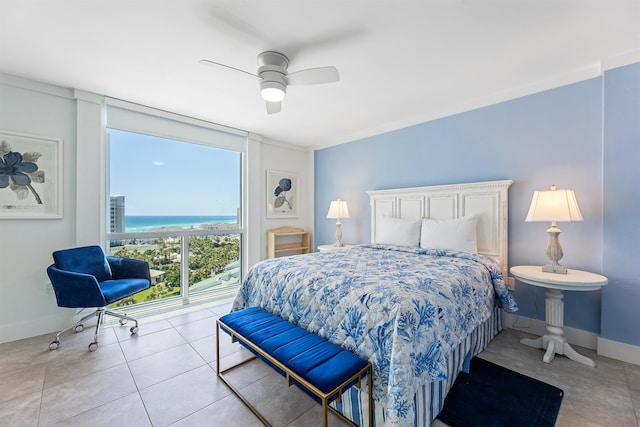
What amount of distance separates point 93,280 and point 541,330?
4.27 m

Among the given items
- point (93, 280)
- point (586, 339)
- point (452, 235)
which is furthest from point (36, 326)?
point (586, 339)

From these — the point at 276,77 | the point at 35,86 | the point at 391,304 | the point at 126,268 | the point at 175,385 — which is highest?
the point at 35,86

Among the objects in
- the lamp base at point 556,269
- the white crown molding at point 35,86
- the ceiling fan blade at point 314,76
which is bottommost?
the lamp base at point 556,269

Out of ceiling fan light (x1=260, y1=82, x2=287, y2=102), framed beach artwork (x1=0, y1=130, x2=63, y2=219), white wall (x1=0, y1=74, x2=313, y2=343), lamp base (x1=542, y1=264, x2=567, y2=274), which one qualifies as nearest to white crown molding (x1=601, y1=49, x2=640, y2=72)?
lamp base (x1=542, y1=264, x2=567, y2=274)

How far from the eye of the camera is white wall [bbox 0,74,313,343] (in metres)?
2.52

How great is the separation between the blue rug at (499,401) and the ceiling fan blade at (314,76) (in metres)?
2.40

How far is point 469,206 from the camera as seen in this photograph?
3.03m

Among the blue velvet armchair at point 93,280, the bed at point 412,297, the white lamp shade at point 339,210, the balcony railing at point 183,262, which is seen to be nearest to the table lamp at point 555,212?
the bed at point 412,297

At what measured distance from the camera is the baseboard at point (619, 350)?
83.7 inches

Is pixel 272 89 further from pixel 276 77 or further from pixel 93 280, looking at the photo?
pixel 93 280

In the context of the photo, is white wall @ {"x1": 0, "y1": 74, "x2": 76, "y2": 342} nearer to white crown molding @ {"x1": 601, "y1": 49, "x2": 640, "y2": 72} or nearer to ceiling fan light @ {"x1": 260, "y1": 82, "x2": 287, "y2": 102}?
Answer: ceiling fan light @ {"x1": 260, "y1": 82, "x2": 287, "y2": 102}

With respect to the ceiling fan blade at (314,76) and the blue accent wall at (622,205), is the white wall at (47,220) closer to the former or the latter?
the ceiling fan blade at (314,76)

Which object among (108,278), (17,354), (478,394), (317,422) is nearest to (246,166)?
(108,278)

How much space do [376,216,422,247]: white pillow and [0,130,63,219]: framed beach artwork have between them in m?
3.68
